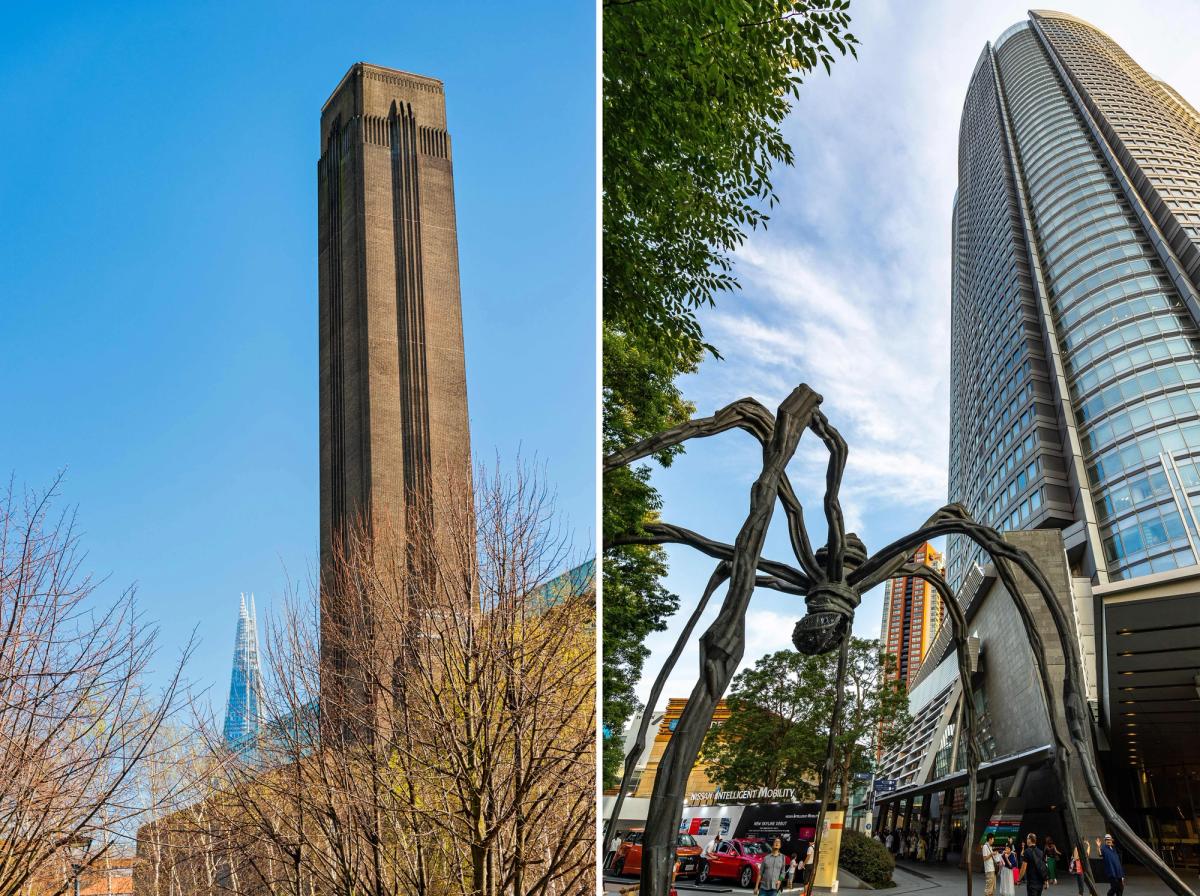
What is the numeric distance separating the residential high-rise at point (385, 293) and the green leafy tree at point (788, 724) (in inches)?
837

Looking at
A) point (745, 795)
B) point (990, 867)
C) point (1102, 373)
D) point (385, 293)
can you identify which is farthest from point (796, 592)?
point (385, 293)

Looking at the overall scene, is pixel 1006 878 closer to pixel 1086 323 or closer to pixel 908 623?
pixel 1086 323

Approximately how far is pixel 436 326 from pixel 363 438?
6780 mm

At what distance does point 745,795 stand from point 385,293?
98.7ft

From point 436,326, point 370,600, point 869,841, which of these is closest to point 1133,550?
point 869,841

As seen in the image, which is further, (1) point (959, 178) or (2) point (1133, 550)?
(1) point (959, 178)

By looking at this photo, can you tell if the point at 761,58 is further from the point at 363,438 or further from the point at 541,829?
the point at 363,438

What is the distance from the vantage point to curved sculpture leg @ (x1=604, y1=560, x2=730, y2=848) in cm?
181

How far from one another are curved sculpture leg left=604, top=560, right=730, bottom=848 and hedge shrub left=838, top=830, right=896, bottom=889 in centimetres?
1588

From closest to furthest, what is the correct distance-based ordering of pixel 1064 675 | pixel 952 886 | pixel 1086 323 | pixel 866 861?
1. pixel 1064 675
2. pixel 866 861
3. pixel 952 886
4. pixel 1086 323

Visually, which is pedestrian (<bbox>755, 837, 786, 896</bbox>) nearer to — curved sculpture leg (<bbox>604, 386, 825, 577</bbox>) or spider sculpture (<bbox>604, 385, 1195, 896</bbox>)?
spider sculpture (<bbox>604, 385, 1195, 896</bbox>)

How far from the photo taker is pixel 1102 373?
39.9 metres

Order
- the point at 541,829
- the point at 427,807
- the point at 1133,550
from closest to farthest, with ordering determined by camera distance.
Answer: the point at 541,829, the point at 427,807, the point at 1133,550

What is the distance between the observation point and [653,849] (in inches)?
58.1
